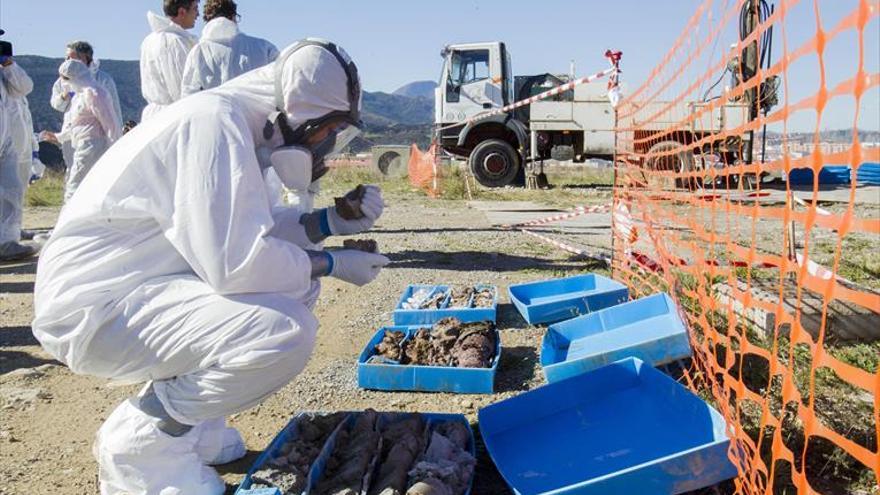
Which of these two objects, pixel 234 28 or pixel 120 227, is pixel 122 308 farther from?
pixel 234 28

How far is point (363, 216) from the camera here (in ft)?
8.82

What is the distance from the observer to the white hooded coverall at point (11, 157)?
21.6ft


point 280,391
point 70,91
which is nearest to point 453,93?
point 70,91

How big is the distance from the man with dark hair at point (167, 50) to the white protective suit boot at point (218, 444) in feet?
9.01

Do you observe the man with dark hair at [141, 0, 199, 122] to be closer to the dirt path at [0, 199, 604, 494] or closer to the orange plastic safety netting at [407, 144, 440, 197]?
the dirt path at [0, 199, 604, 494]

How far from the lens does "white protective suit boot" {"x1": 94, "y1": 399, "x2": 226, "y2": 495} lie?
7.49 feet

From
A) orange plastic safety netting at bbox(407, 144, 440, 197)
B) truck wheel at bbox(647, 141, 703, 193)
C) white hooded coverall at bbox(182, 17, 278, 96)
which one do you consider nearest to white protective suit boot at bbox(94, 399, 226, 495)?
white hooded coverall at bbox(182, 17, 278, 96)

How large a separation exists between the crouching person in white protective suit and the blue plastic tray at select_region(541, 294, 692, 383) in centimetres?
132

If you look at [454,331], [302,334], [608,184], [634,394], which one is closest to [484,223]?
[454,331]

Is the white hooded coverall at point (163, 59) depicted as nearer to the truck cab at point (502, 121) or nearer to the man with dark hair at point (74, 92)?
the man with dark hair at point (74, 92)

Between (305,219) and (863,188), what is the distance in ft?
49.2

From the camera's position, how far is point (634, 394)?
9.35 ft

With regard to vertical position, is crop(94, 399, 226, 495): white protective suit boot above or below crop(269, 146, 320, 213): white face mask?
below

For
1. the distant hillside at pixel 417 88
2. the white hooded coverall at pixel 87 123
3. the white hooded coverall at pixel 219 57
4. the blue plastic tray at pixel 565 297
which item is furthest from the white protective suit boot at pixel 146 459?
the distant hillside at pixel 417 88
